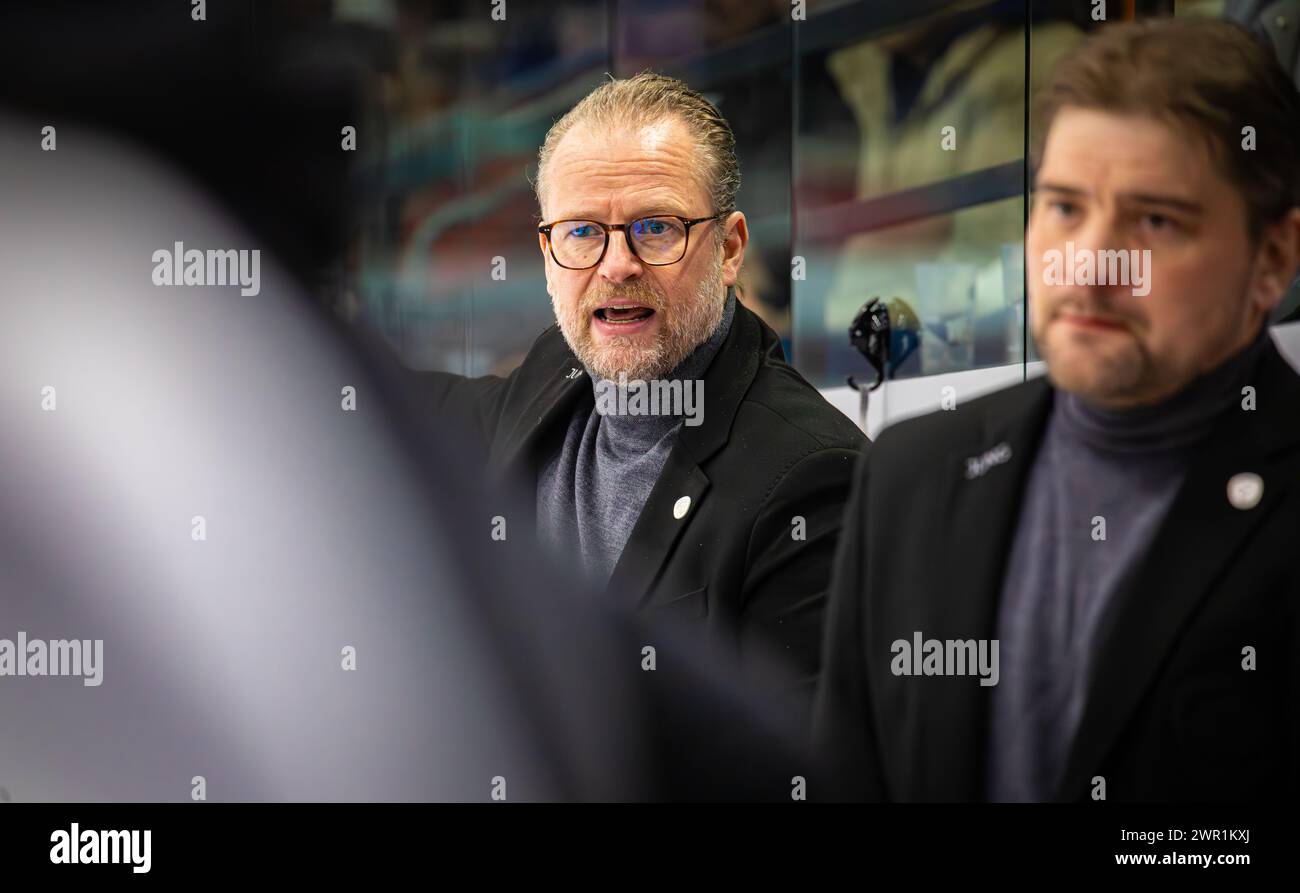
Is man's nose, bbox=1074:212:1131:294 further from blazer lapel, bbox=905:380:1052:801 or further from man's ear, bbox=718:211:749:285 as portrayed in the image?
man's ear, bbox=718:211:749:285

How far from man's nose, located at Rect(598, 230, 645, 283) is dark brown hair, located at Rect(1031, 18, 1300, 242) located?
0.99m

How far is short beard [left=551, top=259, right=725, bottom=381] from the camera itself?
3367 millimetres

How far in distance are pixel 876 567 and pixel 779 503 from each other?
25 cm

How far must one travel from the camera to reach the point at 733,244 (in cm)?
339

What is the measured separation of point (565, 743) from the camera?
3482mm

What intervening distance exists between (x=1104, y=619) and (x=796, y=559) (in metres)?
0.66

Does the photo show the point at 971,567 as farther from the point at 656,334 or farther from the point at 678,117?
the point at 678,117

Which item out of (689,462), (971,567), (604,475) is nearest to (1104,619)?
(971,567)

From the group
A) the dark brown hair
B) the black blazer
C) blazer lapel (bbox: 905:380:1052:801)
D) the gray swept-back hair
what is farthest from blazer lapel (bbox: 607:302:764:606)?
the dark brown hair

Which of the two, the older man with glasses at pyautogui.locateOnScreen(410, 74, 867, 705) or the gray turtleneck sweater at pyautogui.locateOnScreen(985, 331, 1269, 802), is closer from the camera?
the gray turtleneck sweater at pyautogui.locateOnScreen(985, 331, 1269, 802)

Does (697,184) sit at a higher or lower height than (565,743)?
higher
